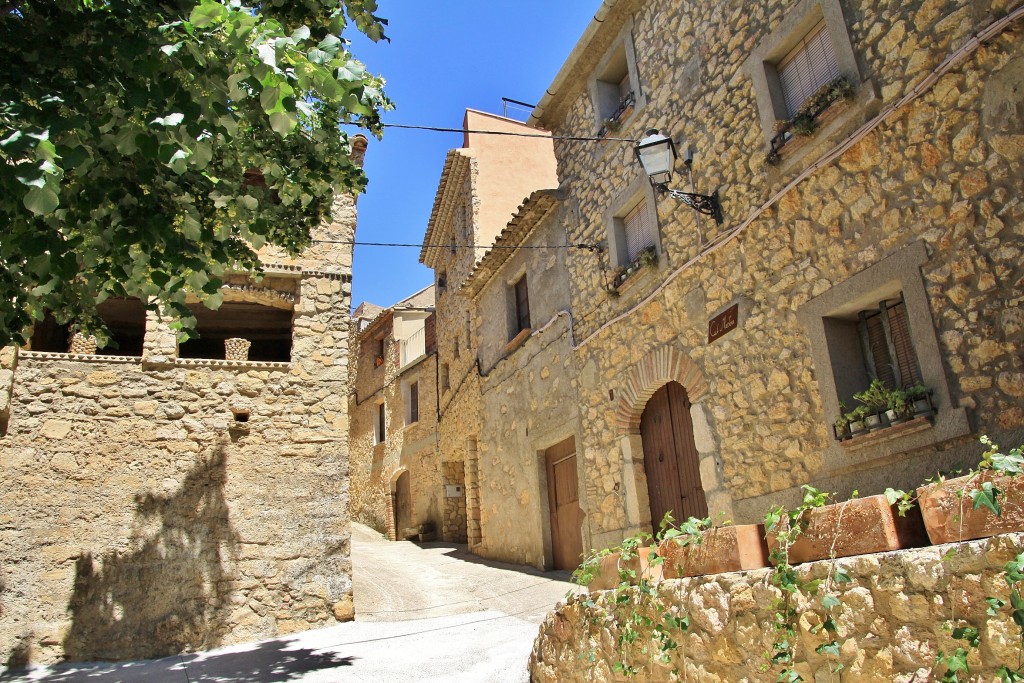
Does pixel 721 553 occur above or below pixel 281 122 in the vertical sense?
below

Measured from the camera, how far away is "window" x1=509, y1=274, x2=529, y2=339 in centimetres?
1141

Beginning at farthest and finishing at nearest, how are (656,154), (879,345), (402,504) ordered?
(402,504) < (656,154) < (879,345)

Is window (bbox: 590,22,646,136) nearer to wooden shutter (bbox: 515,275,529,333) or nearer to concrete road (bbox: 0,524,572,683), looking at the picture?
wooden shutter (bbox: 515,275,529,333)

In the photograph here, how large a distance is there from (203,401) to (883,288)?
6.21 metres

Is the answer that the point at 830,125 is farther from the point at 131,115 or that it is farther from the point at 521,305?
the point at 521,305

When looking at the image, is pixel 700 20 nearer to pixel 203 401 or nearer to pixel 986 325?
pixel 986 325

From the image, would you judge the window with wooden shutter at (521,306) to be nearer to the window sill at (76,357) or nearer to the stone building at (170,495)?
the stone building at (170,495)

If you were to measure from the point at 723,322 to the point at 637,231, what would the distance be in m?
2.10

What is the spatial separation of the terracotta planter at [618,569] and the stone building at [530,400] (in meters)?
5.25

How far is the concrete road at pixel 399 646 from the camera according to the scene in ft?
16.9

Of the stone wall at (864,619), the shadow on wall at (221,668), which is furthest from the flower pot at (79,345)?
the stone wall at (864,619)

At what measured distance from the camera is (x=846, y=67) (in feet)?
17.7

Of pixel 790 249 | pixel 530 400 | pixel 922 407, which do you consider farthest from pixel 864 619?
pixel 530 400

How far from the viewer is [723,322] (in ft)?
21.3
